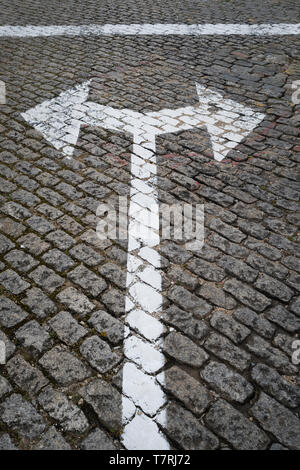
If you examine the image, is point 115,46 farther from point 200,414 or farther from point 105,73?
point 200,414

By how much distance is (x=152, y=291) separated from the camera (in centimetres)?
316

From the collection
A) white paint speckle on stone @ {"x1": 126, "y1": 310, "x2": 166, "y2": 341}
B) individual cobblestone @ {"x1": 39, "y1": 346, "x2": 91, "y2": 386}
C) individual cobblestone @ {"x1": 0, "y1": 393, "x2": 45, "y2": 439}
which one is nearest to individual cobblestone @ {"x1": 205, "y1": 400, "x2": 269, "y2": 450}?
white paint speckle on stone @ {"x1": 126, "y1": 310, "x2": 166, "y2": 341}

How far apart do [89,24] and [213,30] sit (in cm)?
290

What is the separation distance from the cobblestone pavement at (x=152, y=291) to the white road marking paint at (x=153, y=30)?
285 centimetres

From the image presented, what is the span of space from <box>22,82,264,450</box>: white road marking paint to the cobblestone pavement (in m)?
0.02

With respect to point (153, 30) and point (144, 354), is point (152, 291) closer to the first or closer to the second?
point (144, 354)

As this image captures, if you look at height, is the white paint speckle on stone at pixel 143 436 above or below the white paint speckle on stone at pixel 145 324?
below

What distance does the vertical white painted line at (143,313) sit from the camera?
2365 mm

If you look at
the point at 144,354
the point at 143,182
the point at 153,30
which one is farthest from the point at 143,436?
the point at 153,30

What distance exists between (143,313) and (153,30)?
7.56m

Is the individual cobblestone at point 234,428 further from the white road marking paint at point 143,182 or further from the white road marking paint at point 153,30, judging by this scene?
the white road marking paint at point 153,30

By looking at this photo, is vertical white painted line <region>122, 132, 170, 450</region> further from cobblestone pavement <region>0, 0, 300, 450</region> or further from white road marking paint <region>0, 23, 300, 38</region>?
white road marking paint <region>0, 23, 300, 38</region>

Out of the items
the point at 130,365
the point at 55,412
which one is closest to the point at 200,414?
the point at 130,365

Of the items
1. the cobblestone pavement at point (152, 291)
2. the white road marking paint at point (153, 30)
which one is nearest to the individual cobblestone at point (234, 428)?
the cobblestone pavement at point (152, 291)
